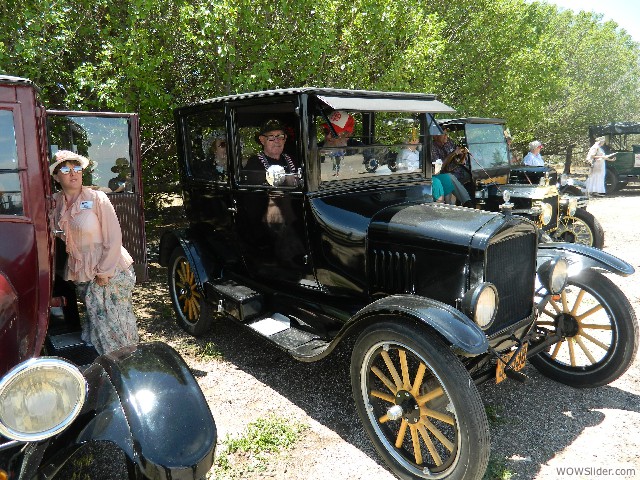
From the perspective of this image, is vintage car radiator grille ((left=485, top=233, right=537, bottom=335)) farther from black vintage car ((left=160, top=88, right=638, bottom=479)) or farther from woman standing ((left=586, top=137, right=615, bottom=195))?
woman standing ((left=586, top=137, right=615, bottom=195))

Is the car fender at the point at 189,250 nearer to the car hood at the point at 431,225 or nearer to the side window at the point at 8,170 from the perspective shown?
the car hood at the point at 431,225

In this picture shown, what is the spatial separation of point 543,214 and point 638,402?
3.81 metres

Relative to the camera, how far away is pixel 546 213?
268 inches

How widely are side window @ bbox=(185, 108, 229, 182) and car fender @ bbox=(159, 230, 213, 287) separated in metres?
0.62

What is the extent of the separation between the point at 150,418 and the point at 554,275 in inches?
106

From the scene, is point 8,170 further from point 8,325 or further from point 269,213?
point 269,213

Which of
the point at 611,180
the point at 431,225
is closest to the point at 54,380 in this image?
the point at 431,225

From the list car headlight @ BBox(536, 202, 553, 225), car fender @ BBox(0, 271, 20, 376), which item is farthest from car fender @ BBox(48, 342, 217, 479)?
car headlight @ BBox(536, 202, 553, 225)

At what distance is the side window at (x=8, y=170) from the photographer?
2.42 meters

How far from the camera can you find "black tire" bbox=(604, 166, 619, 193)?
1494 cm

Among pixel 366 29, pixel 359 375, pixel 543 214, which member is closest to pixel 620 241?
pixel 543 214

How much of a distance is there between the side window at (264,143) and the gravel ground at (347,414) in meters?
1.57

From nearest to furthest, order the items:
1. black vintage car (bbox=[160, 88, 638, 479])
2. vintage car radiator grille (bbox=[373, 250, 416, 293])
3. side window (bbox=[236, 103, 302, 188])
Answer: black vintage car (bbox=[160, 88, 638, 479]) → vintage car radiator grille (bbox=[373, 250, 416, 293]) → side window (bbox=[236, 103, 302, 188])

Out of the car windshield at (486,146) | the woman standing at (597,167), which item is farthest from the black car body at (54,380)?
the woman standing at (597,167)
